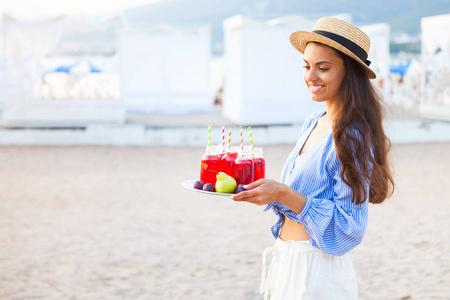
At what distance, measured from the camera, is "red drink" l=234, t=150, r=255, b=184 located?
203cm

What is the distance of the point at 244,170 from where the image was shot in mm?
2031

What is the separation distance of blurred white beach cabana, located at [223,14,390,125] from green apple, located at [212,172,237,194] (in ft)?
35.8

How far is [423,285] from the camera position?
425cm

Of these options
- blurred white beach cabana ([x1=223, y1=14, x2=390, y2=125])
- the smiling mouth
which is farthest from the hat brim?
blurred white beach cabana ([x1=223, y1=14, x2=390, y2=125])

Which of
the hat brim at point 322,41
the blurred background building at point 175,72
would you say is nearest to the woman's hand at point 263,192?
the hat brim at point 322,41

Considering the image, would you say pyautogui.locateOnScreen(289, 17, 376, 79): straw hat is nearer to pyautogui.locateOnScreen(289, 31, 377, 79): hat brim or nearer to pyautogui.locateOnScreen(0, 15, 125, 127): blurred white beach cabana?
pyautogui.locateOnScreen(289, 31, 377, 79): hat brim

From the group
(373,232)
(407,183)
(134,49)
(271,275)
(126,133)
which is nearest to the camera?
(271,275)

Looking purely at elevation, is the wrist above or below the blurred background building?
below

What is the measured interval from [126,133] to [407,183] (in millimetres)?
6055

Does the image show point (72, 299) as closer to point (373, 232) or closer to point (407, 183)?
point (373, 232)

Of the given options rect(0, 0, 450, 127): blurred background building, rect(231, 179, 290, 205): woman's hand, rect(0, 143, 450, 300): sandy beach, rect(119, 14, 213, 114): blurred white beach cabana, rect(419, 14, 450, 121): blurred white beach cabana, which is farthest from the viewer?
rect(119, 14, 213, 114): blurred white beach cabana

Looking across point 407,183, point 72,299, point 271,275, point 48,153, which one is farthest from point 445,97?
point 271,275

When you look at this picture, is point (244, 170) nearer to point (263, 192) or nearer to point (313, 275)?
point (263, 192)

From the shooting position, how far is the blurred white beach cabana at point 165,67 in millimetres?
15805
